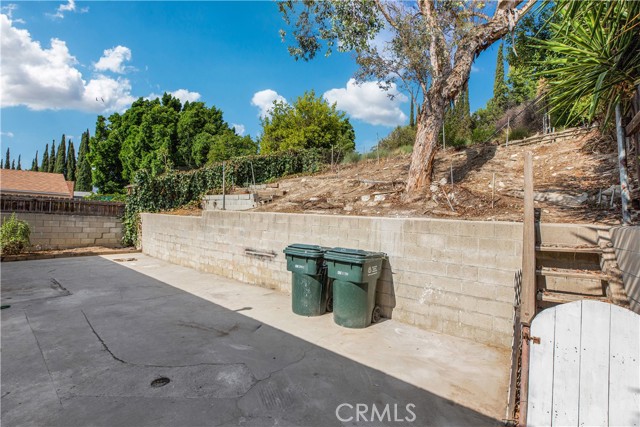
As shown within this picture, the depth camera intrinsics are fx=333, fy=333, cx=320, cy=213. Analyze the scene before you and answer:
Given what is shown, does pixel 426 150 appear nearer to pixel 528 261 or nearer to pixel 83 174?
pixel 528 261

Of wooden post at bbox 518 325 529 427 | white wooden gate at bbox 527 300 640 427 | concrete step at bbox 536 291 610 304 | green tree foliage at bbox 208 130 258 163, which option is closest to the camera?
white wooden gate at bbox 527 300 640 427

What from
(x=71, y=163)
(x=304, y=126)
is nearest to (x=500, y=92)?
(x=304, y=126)

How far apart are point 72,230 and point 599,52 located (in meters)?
15.3

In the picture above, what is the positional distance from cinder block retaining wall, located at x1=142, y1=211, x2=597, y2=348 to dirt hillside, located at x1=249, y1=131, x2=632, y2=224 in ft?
5.65

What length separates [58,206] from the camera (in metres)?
12.2

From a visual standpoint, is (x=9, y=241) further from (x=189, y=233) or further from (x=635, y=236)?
(x=635, y=236)

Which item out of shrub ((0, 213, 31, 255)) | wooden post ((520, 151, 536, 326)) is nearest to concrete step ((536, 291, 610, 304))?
wooden post ((520, 151, 536, 326))

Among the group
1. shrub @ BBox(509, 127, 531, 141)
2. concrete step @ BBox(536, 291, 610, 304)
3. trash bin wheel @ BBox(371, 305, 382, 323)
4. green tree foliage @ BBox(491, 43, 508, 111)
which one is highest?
green tree foliage @ BBox(491, 43, 508, 111)

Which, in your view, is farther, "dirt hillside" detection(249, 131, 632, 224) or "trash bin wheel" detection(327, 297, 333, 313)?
"dirt hillside" detection(249, 131, 632, 224)

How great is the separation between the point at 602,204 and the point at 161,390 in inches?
265

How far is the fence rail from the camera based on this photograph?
36.6ft

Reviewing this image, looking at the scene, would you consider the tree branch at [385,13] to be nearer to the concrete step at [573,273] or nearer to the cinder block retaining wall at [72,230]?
the concrete step at [573,273]

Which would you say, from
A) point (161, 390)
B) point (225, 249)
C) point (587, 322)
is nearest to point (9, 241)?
point (225, 249)

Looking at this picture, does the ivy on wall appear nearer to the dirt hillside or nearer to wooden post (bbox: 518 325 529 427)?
the dirt hillside
